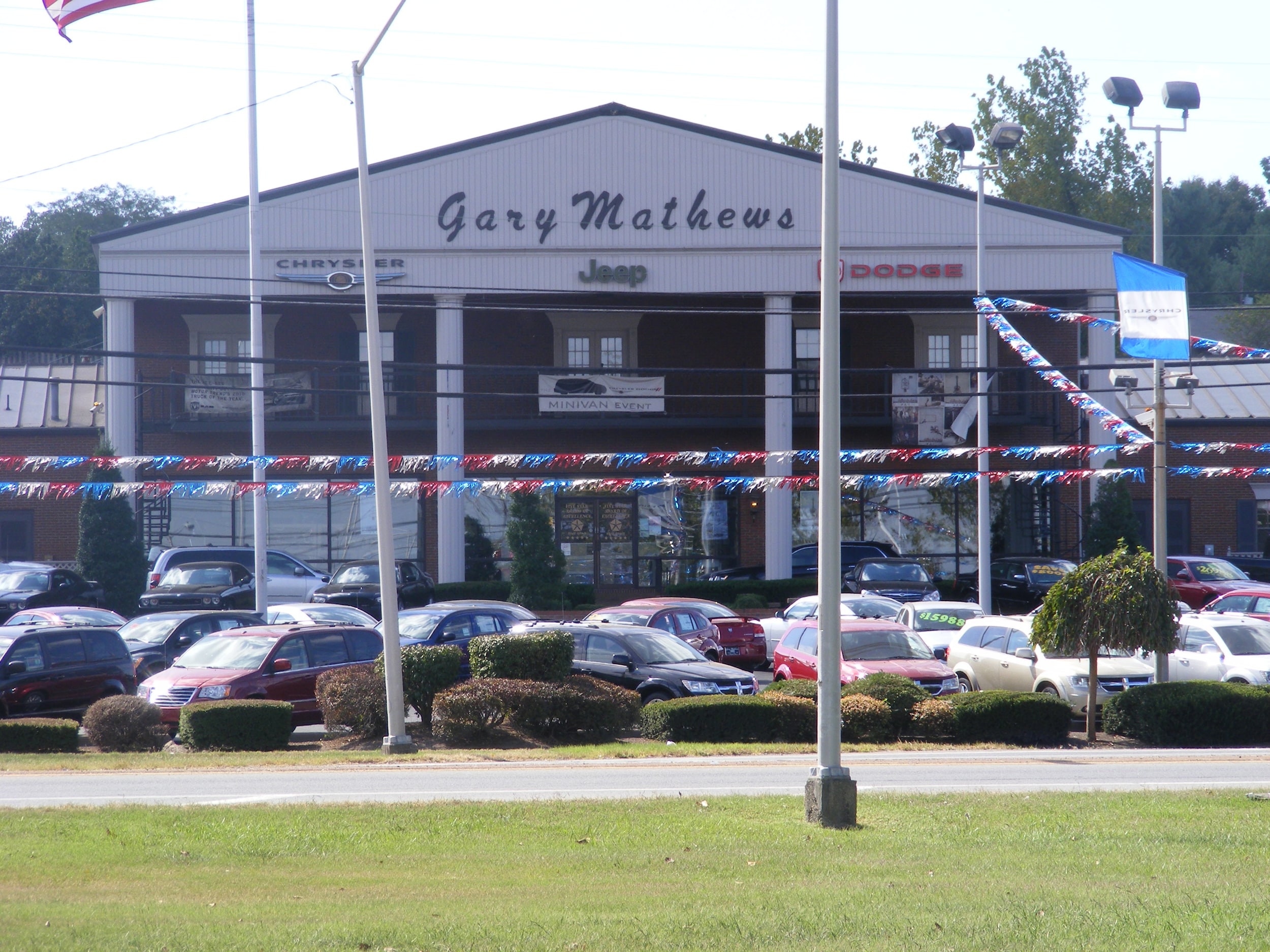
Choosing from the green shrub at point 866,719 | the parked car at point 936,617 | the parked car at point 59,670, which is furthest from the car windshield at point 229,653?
the parked car at point 936,617

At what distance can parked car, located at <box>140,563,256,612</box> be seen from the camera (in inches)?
1122

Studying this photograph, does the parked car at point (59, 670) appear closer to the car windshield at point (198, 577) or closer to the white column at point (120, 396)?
the car windshield at point (198, 577)

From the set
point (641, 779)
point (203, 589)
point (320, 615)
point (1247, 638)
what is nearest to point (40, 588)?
point (203, 589)

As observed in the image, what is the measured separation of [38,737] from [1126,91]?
62.4 feet

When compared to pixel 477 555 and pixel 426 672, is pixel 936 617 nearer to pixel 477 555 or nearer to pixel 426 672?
pixel 426 672

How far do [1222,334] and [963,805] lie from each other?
185 feet

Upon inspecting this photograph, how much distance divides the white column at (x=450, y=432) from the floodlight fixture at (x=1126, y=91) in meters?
17.8

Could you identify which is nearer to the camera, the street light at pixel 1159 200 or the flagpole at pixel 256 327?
the street light at pixel 1159 200

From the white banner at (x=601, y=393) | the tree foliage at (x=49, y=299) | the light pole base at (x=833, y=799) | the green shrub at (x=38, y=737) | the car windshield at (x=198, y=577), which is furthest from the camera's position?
the tree foliage at (x=49, y=299)

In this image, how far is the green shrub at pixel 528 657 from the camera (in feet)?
58.6

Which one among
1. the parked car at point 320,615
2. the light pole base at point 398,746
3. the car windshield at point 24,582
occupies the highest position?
the car windshield at point 24,582

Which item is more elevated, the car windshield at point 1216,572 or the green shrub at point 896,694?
the car windshield at point 1216,572

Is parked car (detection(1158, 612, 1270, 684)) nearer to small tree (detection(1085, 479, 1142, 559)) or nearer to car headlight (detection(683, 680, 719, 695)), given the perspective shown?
car headlight (detection(683, 680, 719, 695))

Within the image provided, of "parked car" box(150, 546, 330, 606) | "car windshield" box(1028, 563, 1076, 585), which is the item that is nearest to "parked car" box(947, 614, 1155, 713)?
"car windshield" box(1028, 563, 1076, 585)
